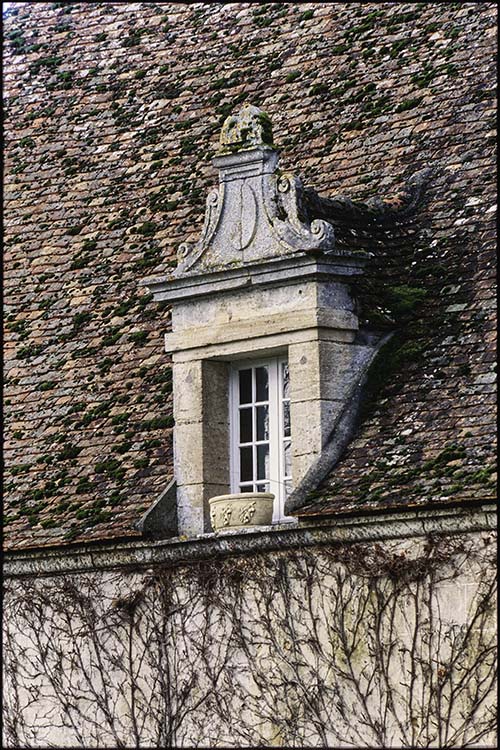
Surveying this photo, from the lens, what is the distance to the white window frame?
15.3 meters

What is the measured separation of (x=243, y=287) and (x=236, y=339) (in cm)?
44

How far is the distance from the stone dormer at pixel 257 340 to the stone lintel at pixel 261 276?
0.01 meters

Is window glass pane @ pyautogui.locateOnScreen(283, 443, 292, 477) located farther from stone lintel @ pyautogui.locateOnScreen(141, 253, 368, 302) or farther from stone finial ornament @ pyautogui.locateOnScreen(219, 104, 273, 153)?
stone finial ornament @ pyautogui.locateOnScreen(219, 104, 273, 153)

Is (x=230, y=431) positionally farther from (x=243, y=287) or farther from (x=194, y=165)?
(x=194, y=165)

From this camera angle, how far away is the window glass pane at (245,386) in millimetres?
15793

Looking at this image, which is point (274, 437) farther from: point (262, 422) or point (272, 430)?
point (262, 422)

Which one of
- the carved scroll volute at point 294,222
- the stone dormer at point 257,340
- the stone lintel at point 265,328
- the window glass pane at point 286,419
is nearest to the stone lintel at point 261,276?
the stone dormer at point 257,340

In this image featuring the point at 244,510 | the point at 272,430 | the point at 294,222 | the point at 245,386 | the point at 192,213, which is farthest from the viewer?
the point at 192,213

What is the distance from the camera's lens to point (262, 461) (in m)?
15.6

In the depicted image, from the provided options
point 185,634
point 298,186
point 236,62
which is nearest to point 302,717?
point 185,634

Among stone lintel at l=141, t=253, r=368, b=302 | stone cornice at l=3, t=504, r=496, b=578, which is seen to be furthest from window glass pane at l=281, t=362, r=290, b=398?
stone cornice at l=3, t=504, r=496, b=578

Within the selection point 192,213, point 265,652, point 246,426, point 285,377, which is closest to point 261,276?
point 285,377

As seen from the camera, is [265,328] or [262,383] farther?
[262,383]

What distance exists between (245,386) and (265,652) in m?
2.48
